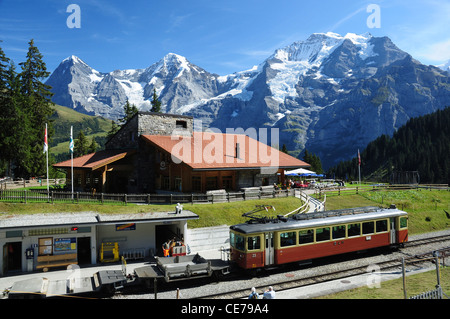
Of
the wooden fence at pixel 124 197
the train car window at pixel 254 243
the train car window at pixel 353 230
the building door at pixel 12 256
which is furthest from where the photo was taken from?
the wooden fence at pixel 124 197

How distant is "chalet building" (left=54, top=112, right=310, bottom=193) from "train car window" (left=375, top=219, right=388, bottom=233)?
45.7 feet

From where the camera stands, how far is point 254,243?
16.6 m

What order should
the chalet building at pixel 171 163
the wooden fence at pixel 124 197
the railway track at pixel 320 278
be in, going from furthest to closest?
the chalet building at pixel 171 163 < the wooden fence at pixel 124 197 < the railway track at pixel 320 278

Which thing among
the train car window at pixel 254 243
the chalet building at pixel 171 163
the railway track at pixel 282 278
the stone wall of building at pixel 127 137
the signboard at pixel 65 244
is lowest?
the railway track at pixel 282 278

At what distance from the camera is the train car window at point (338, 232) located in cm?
1895

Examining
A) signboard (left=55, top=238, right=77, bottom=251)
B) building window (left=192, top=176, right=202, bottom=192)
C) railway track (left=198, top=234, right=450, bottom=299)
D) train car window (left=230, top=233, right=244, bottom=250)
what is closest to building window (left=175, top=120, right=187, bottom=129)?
building window (left=192, top=176, right=202, bottom=192)

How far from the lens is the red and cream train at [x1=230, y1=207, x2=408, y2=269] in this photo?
55.0 ft

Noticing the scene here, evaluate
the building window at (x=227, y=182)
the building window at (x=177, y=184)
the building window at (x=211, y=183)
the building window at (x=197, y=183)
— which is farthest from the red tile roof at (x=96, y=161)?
the building window at (x=227, y=182)

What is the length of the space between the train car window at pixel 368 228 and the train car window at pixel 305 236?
455 cm

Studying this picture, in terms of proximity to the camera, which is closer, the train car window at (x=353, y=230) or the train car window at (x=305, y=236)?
the train car window at (x=305, y=236)

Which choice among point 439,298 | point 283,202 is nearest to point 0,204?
point 283,202

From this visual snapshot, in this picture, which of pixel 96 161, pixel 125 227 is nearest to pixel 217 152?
pixel 96 161

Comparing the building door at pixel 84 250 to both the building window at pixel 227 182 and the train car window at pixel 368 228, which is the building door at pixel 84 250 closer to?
the building window at pixel 227 182

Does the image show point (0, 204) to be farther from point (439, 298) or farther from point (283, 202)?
point (439, 298)
